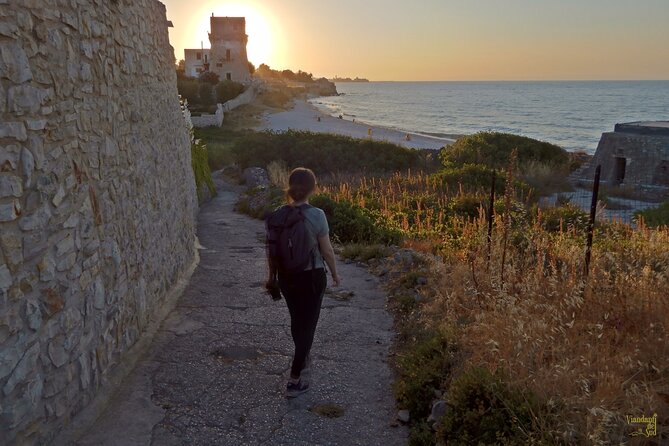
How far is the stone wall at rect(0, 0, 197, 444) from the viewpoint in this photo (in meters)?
3.23

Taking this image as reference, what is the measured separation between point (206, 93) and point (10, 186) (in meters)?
52.2

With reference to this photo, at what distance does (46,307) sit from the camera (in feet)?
11.7

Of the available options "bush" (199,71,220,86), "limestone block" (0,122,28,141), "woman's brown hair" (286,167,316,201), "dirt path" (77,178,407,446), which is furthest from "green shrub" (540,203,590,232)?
"bush" (199,71,220,86)

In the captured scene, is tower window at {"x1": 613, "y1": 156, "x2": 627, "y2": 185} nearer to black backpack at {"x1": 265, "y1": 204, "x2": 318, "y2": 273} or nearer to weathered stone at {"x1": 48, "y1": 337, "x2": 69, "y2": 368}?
black backpack at {"x1": 265, "y1": 204, "x2": 318, "y2": 273}

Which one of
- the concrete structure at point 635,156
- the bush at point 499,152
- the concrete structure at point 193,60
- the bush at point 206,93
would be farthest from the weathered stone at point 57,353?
the concrete structure at point 193,60

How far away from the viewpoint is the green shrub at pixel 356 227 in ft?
35.5

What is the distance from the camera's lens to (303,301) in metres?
4.52

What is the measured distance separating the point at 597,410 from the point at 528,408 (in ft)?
1.54

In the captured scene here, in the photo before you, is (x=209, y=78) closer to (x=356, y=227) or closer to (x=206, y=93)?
(x=206, y=93)

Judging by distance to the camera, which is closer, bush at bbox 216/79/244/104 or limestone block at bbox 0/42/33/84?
limestone block at bbox 0/42/33/84

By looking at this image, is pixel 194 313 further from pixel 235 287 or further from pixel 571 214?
pixel 571 214

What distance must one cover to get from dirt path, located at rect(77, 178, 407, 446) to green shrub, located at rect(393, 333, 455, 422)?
17 centimetres

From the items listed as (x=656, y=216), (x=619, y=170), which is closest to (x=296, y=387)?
(x=656, y=216)

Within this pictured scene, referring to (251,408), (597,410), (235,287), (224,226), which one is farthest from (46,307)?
(224,226)
